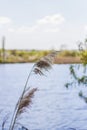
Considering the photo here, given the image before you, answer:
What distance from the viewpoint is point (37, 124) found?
1803 centimetres

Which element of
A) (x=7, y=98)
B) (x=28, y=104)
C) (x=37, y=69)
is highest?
(x=37, y=69)

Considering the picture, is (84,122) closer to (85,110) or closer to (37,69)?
(85,110)

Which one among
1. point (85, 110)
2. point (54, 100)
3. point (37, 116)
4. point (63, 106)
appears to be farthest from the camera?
point (54, 100)

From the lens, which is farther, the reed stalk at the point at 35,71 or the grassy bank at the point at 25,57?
the grassy bank at the point at 25,57

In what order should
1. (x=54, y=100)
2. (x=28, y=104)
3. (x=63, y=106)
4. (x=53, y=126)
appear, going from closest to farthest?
(x=28, y=104) → (x=53, y=126) → (x=63, y=106) → (x=54, y=100)

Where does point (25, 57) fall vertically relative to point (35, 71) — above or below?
below

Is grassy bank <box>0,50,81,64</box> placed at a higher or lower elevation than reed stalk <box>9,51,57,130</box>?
lower

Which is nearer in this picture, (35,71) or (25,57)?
(35,71)

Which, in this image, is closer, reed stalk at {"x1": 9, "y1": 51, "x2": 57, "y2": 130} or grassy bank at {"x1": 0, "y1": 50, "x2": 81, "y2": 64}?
reed stalk at {"x1": 9, "y1": 51, "x2": 57, "y2": 130}

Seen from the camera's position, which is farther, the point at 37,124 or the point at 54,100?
the point at 54,100

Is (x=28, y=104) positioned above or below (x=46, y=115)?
above

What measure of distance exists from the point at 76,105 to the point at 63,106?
73 centimetres

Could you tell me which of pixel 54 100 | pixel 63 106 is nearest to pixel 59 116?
pixel 63 106

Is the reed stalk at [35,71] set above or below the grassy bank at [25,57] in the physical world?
above
